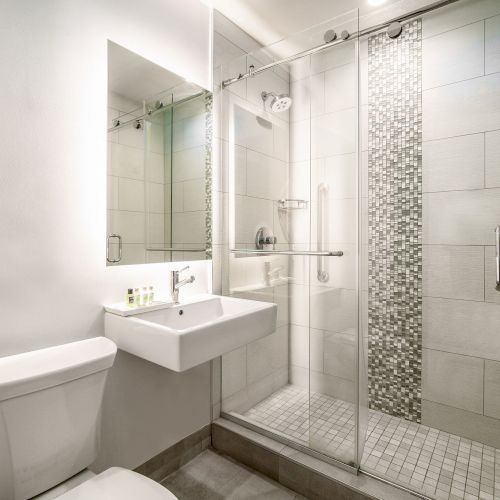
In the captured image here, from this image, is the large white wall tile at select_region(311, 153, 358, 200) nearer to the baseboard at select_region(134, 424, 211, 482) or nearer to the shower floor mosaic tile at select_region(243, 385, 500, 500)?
the shower floor mosaic tile at select_region(243, 385, 500, 500)

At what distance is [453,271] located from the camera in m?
2.14

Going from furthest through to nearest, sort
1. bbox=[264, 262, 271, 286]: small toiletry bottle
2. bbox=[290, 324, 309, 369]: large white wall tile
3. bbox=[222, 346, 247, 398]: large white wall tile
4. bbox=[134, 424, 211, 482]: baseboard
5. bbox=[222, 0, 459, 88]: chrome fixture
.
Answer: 1. bbox=[222, 346, 247, 398]: large white wall tile
2. bbox=[264, 262, 271, 286]: small toiletry bottle
3. bbox=[290, 324, 309, 369]: large white wall tile
4. bbox=[134, 424, 211, 482]: baseboard
5. bbox=[222, 0, 459, 88]: chrome fixture

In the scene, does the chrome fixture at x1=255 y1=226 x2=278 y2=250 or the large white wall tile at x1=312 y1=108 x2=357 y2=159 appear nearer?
the large white wall tile at x1=312 y1=108 x2=357 y2=159

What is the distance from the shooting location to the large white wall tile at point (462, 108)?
1977 mm

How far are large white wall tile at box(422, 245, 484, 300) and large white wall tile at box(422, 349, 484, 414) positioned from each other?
0.39 metres

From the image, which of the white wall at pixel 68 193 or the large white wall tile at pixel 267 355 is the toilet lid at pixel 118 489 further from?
the large white wall tile at pixel 267 355

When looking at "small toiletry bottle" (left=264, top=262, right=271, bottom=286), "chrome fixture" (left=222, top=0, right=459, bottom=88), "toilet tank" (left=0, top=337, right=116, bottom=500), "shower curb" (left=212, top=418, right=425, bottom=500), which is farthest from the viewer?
"small toiletry bottle" (left=264, top=262, right=271, bottom=286)

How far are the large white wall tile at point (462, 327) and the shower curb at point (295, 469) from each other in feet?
3.14

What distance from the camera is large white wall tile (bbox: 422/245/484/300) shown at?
2061mm

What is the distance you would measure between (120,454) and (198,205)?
1.34 metres

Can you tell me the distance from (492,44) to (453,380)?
1.96 m

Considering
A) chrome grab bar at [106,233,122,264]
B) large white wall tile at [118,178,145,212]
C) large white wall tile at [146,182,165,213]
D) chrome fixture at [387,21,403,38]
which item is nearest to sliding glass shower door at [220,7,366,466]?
chrome fixture at [387,21,403,38]

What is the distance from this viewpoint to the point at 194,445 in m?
2.01

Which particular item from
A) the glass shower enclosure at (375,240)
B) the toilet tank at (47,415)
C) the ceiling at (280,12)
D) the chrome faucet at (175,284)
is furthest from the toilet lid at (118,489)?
the ceiling at (280,12)
